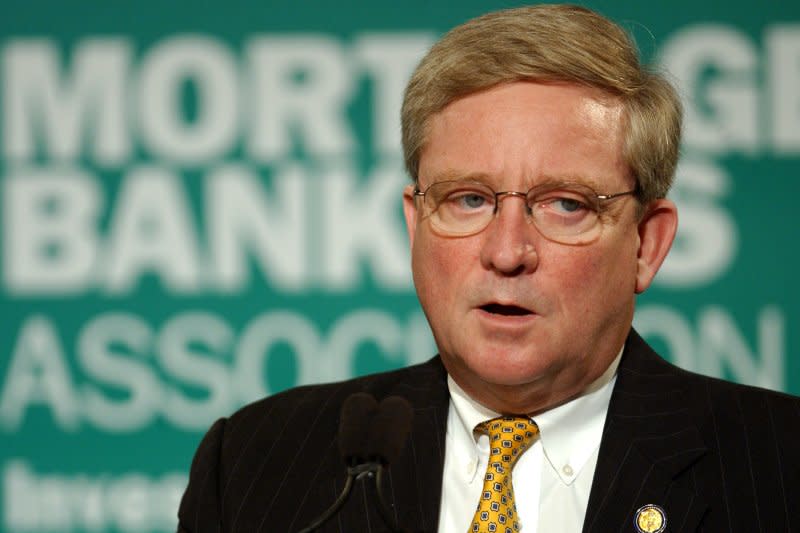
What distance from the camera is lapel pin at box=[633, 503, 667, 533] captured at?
6.23ft

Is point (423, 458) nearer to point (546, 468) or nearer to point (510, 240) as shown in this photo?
point (546, 468)

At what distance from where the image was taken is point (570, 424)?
202 cm

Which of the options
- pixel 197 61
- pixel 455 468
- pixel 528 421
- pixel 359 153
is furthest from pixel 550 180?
pixel 197 61

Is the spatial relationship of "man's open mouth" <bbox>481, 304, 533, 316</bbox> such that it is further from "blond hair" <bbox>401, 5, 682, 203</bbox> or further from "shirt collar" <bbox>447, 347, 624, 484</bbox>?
"blond hair" <bbox>401, 5, 682, 203</bbox>

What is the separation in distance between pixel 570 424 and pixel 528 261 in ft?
1.14

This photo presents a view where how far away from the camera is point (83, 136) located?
3674 mm

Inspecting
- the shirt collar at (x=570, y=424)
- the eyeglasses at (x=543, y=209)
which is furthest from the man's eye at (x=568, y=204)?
the shirt collar at (x=570, y=424)

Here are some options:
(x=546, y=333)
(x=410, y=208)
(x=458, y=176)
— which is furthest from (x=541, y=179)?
(x=410, y=208)

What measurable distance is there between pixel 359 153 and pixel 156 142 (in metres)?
0.68

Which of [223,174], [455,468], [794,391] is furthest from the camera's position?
[223,174]

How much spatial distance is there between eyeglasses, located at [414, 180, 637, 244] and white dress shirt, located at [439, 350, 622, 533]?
1.02 ft

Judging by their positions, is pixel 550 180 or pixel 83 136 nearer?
pixel 550 180

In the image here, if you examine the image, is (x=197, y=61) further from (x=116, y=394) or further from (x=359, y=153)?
(x=116, y=394)

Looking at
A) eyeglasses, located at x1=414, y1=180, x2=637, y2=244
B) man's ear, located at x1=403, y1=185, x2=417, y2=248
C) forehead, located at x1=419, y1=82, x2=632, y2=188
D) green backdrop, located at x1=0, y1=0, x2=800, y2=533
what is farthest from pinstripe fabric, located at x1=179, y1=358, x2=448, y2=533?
green backdrop, located at x1=0, y1=0, x2=800, y2=533
